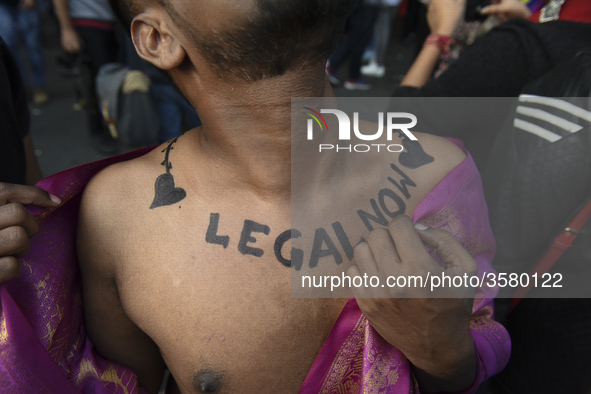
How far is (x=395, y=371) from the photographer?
0.96 m

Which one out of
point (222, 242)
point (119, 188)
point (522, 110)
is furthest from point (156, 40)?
point (522, 110)

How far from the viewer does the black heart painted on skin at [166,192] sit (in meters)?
1.08

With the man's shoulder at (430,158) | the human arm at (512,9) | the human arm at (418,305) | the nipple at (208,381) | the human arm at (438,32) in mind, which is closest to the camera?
the human arm at (418,305)

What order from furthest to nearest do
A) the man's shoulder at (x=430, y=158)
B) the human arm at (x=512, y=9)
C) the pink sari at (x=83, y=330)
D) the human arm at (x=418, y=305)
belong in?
the human arm at (x=512, y=9), the man's shoulder at (x=430, y=158), the pink sari at (x=83, y=330), the human arm at (x=418, y=305)

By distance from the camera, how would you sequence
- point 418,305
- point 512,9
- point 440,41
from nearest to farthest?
point 418,305
point 512,9
point 440,41

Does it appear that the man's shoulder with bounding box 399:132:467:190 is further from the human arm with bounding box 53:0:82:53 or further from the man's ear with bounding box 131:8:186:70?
the human arm with bounding box 53:0:82:53

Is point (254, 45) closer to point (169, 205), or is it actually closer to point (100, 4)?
point (169, 205)

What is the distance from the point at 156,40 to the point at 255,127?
0.30 metres

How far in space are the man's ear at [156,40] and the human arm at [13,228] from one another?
0.44m

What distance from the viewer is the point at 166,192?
109 centimetres

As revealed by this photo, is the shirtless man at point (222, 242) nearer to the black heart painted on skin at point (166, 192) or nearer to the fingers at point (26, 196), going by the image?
the black heart painted on skin at point (166, 192)

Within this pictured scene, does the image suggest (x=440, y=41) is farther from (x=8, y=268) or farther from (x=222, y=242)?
(x=8, y=268)

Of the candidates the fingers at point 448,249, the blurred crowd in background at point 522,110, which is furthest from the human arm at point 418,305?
the blurred crowd in background at point 522,110

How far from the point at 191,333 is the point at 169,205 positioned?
345 mm
